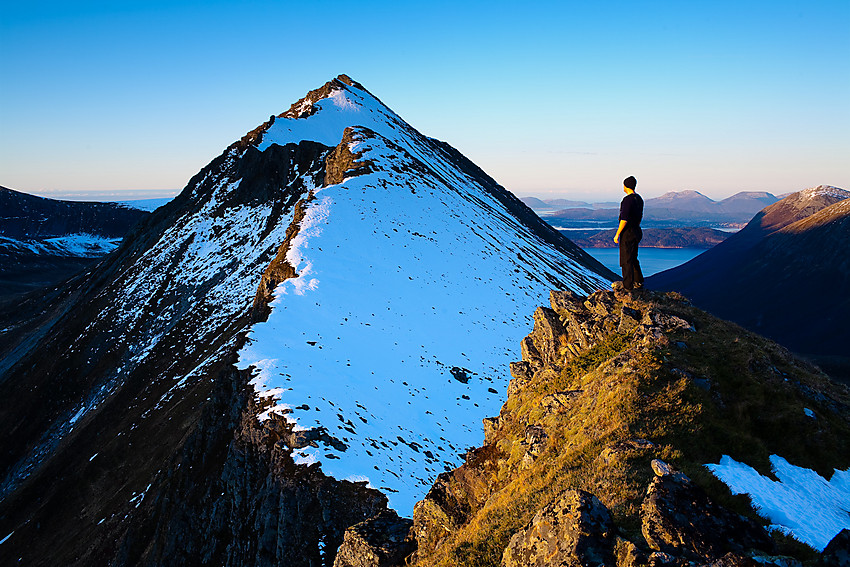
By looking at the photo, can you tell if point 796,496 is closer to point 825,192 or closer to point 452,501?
point 452,501

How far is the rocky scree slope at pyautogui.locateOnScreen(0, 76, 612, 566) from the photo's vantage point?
56.9 feet

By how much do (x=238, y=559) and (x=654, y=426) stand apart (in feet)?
50.3

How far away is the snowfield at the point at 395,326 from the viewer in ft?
62.6

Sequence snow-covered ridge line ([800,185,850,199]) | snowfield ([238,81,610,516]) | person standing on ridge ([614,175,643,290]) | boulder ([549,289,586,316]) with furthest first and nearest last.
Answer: snow-covered ridge line ([800,185,850,199])
snowfield ([238,81,610,516])
boulder ([549,289,586,316])
person standing on ridge ([614,175,643,290])

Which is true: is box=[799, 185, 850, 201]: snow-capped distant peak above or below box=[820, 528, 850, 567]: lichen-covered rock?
above

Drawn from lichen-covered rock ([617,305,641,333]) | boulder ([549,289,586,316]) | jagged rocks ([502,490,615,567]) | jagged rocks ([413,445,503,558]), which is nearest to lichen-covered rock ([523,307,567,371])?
boulder ([549,289,586,316])

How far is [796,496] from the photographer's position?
6977 millimetres

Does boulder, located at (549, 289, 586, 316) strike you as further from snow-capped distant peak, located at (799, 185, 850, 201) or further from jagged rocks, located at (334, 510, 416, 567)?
snow-capped distant peak, located at (799, 185, 850, 201)

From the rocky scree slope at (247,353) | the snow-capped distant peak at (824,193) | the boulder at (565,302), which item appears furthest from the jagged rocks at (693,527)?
the snow-capped distant peak at (824,193)

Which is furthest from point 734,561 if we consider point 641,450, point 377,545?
point 377,545

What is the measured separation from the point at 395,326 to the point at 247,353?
1064cm

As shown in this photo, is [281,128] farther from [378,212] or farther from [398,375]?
[398,375]

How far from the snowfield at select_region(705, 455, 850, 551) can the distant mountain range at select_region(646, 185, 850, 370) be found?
87149 millimetres

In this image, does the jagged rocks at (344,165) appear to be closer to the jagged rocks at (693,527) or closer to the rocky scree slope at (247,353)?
the rocky scree slope at (247,353)
